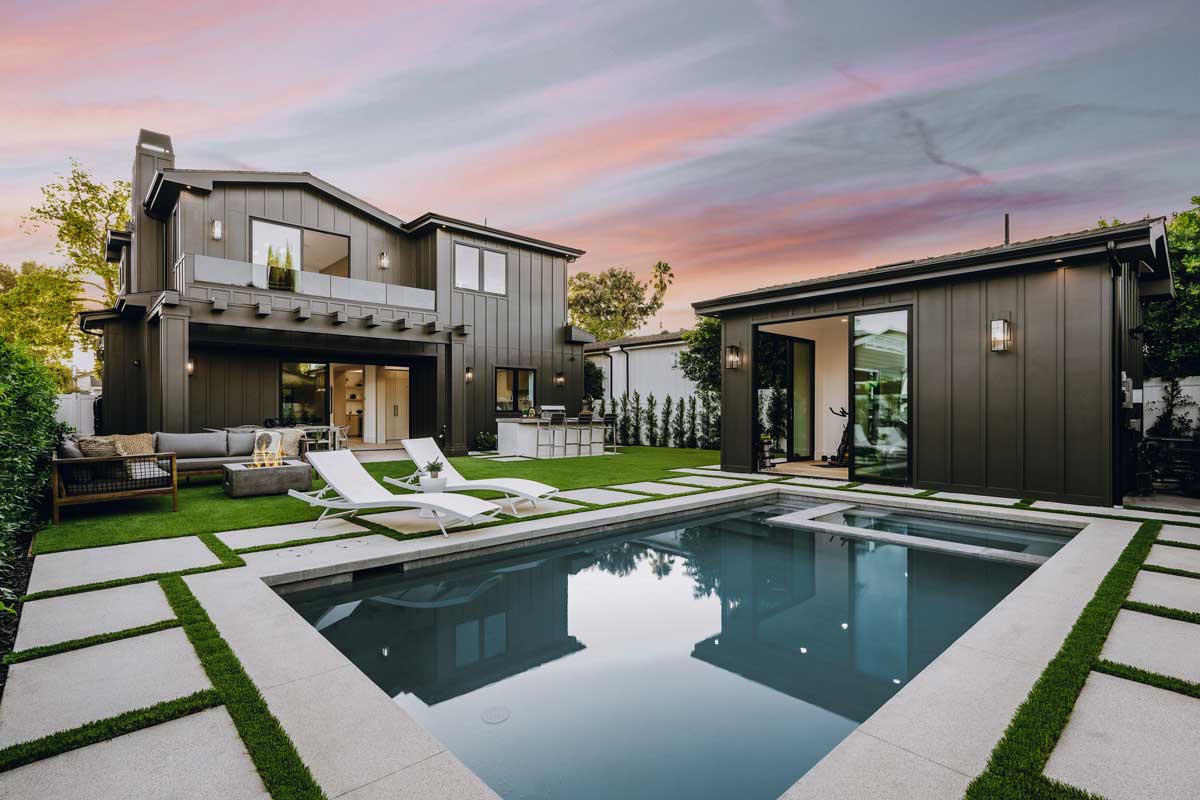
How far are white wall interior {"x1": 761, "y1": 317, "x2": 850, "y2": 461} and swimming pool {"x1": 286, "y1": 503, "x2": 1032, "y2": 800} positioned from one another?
7.73 meters

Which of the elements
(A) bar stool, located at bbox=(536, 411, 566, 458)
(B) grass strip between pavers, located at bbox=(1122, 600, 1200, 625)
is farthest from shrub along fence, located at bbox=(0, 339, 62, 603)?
(A) bar stool, located at bbox=(536, 411, 566, 458)

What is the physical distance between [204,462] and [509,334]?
8871 millimetres

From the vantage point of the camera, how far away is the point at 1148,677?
262 cm

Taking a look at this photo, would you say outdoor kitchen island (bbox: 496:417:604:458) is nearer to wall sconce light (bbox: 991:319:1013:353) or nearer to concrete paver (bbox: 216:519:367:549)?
concrete paver (bbox: 216:519:367:549)

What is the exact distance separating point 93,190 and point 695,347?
2190 cm

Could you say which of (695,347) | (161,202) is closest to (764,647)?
(695,347)

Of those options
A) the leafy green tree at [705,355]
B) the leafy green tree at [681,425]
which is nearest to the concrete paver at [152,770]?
the leafy green tree at [705,355]

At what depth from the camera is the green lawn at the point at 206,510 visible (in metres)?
5.32

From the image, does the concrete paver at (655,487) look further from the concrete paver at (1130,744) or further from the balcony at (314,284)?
the balcony at (314,284)

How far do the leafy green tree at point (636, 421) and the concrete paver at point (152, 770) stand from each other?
15.8 m

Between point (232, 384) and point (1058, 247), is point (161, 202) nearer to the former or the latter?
point (232, 384)

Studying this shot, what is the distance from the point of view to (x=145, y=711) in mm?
2279

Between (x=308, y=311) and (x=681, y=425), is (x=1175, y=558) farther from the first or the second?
(x=308, y=311)

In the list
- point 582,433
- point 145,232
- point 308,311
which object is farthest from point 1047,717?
point 145,232
